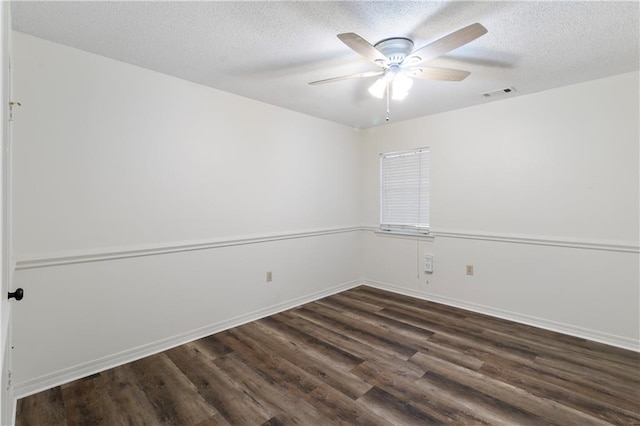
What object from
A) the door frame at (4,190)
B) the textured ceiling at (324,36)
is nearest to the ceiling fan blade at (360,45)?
the textured ceiling at (324,36)

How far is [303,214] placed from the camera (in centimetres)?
400

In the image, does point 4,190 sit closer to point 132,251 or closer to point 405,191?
point 132,251

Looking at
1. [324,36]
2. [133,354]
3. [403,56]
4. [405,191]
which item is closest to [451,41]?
[403,56]

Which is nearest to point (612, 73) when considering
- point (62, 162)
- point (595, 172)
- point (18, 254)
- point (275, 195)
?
point (595, 172)

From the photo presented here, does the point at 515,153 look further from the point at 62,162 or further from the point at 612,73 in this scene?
the point at 62,162

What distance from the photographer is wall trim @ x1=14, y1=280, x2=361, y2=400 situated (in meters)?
2.17

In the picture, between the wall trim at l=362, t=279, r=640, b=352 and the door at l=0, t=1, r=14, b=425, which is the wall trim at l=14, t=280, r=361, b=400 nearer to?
the door at l=0, t=1, r=14, b=425

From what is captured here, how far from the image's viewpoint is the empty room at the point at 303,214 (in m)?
1.96

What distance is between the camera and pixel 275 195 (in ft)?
12.0

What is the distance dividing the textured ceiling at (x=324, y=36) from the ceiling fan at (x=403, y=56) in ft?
0.28

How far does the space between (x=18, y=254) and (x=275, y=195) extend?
7.26 feet

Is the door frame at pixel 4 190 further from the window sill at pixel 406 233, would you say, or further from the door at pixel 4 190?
the window sill at pixel 406 233

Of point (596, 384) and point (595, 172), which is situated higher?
point (595, 172)

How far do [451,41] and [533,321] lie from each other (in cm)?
297
